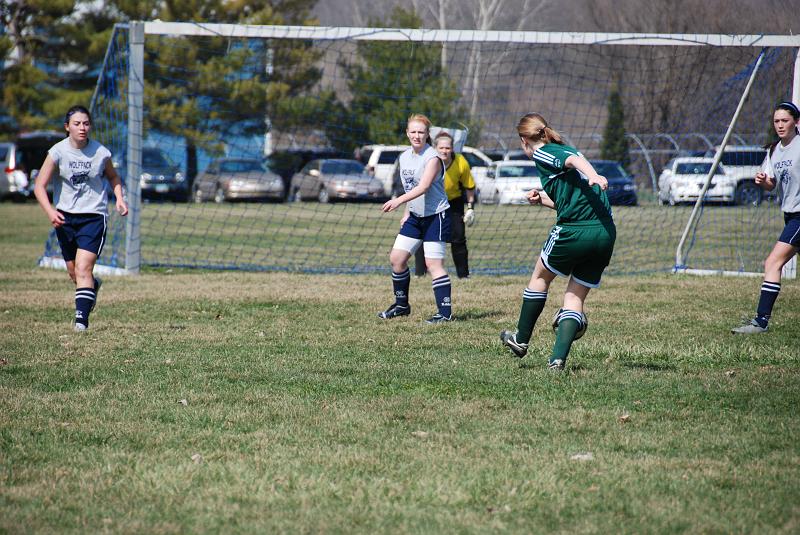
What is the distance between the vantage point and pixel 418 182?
9.15 m

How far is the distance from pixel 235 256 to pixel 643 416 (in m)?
11.6

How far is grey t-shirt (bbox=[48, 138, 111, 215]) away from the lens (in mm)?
8414

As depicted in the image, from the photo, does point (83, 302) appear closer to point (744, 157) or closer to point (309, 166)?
point (744, 157)

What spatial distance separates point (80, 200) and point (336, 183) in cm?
1732

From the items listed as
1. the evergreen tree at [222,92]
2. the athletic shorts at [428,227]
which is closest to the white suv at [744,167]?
the athletic shorts at [428,227]

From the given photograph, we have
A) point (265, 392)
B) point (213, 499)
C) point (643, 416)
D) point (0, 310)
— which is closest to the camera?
point (213, 499)

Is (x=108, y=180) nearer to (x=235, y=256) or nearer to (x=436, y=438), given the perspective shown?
(x=436, y=438)

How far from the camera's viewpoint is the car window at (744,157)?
1400 centimetres

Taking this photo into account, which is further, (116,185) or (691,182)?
(691,182)

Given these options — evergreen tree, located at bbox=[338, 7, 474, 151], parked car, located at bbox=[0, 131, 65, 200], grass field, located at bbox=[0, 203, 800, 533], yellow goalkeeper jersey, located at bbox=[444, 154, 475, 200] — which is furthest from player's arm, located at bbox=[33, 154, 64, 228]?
parked car, located at bbox=[0, 131, 65, 200]

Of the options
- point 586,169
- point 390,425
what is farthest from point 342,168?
point 390,425

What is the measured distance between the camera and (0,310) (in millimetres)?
9766

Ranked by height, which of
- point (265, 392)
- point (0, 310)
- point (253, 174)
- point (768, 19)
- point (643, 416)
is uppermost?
point (768, 19)

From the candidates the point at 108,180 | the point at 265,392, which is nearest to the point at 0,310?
the point at 108,180
